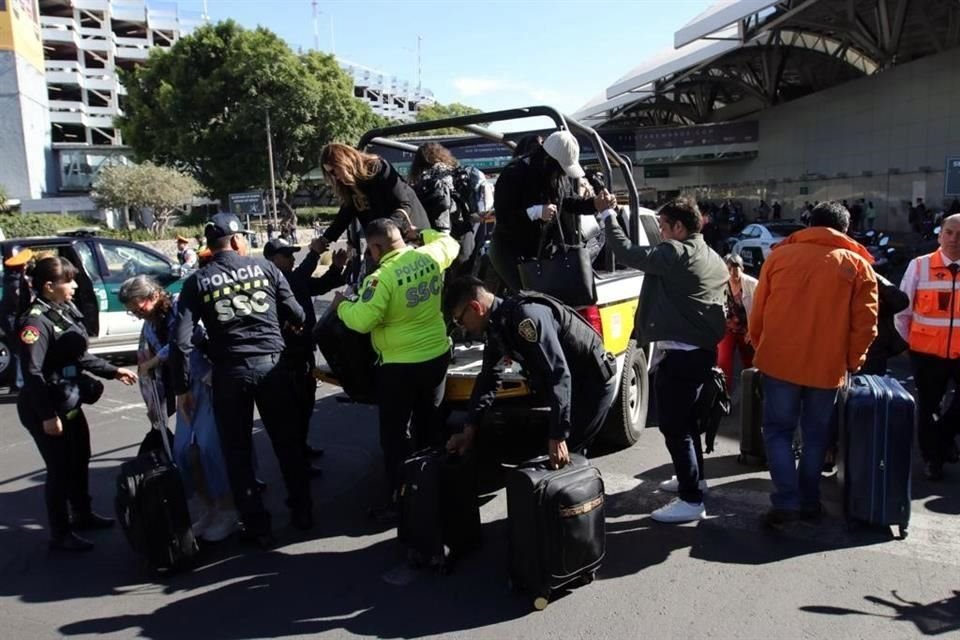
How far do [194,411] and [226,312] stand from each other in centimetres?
79

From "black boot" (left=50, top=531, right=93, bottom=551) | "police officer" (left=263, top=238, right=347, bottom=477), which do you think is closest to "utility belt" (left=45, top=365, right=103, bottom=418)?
"black boot" (left=50, top=531, right=93, bottom=551)

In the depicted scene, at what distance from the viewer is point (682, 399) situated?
4.00 meters

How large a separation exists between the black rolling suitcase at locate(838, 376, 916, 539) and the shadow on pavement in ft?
1.89

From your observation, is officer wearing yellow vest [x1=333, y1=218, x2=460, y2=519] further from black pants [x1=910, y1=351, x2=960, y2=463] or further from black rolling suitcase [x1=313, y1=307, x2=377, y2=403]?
black pants [x1=910, y1=351, x2=960, y2=463]

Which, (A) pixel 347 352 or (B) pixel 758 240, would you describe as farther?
(B) pixel 758 240

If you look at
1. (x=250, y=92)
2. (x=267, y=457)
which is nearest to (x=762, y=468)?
(x=267, y=457)

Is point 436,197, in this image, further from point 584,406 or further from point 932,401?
point 932,401

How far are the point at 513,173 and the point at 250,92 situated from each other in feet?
112

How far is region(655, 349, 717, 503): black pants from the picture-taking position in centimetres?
399

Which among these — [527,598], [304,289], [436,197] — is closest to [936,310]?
[527,598]

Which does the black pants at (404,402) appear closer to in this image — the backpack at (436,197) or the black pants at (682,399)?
the black pants at (682,399)

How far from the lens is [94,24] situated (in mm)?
66188

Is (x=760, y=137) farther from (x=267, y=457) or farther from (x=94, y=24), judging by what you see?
(x=94, y=24)

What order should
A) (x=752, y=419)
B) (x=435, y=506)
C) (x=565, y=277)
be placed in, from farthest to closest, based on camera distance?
1. (x=752, y=419)
2. (x=565, y=277)
3. (x=435, y=506)
